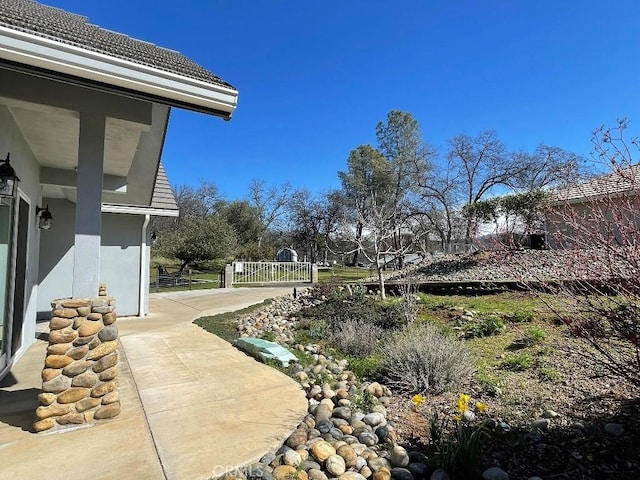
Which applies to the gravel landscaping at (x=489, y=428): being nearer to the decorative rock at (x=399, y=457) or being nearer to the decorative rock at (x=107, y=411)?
the decorative rock at (x=399, y=457)

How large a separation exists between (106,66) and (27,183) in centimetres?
319

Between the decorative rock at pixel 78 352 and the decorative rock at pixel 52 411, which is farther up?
the decorative rock at pixel 78 352

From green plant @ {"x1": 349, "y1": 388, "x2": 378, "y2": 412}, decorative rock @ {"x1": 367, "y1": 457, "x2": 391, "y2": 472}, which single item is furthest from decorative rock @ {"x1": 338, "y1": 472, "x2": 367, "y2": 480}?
green plant @ {"x1": 349, "y1": 388, "x2": 378, "y2": 412}

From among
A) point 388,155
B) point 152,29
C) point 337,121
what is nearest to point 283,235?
point 388,155

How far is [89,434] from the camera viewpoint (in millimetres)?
2777

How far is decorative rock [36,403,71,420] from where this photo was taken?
2.78 metres

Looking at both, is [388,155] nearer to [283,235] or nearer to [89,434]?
[283,235]

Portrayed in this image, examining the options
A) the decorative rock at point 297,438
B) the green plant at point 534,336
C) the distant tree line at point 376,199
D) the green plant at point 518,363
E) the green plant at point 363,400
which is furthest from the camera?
the distant tree line at point 376,199

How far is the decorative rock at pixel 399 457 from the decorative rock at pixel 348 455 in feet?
0.89

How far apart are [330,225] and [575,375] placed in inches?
1221

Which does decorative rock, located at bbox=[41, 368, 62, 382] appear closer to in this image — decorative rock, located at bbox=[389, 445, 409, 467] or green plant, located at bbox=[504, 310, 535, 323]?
decorative rock, located at bbox=[389, 445, 409, 467]

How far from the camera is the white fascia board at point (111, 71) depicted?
2.19m

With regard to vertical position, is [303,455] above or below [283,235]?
below

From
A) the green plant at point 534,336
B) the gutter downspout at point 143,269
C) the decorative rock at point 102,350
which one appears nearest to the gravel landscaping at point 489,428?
the green plant at point 534,336
